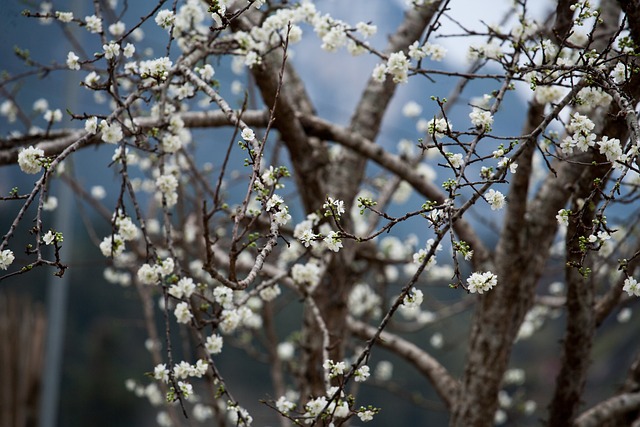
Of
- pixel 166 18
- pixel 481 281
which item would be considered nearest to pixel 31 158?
pixel 166 18

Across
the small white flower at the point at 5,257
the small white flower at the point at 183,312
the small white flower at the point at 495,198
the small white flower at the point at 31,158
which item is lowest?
the small white flower at the point at 5,257

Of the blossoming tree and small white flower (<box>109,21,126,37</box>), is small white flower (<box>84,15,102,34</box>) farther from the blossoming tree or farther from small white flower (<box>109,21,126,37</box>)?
small white flower (<box>109,21,126,37</box>)

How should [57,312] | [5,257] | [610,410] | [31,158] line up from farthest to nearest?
[57,312] → [610,410] → [31,158] → [5,257]

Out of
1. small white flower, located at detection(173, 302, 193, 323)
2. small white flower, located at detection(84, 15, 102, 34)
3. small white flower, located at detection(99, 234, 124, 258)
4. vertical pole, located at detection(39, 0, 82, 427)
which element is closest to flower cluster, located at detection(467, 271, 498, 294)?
small white flower, located at detection(173, 302, 193, 323)

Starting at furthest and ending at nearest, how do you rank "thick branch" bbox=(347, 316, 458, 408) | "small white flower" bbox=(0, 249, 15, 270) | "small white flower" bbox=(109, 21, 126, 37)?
1. "thick branch" bbox=(347, 316, 458, 408)
2. "small white flower" bbox=(109, 21, 126, 37)
3. "small white flower" bbox=(0, 249, 15, 270)

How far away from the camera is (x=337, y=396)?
1.14m

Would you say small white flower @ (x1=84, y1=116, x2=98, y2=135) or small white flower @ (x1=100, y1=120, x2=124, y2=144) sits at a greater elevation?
small white flower @ (x1=100, y1=120, x2=124, y2=144)

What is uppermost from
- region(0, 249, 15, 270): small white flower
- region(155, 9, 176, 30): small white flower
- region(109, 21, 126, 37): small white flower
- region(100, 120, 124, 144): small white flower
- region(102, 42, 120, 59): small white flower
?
→ region(109, 21, 126, 37): small white flower

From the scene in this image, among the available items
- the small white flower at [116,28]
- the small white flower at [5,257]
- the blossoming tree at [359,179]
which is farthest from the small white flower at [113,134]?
the small white flower at [116,28]

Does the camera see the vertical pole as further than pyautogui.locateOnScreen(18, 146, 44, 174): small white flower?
Yes

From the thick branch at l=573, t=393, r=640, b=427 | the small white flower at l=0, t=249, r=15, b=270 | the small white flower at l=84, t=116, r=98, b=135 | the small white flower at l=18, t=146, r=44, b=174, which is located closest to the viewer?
the small white flower at l=0, t=249, r=15, b=270

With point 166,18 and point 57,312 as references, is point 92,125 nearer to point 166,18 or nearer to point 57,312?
point 166,18

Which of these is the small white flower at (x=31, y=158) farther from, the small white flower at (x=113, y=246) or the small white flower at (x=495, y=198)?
the small white flower at (x=495, y=198)

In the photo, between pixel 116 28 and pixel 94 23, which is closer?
pixel 94 23
